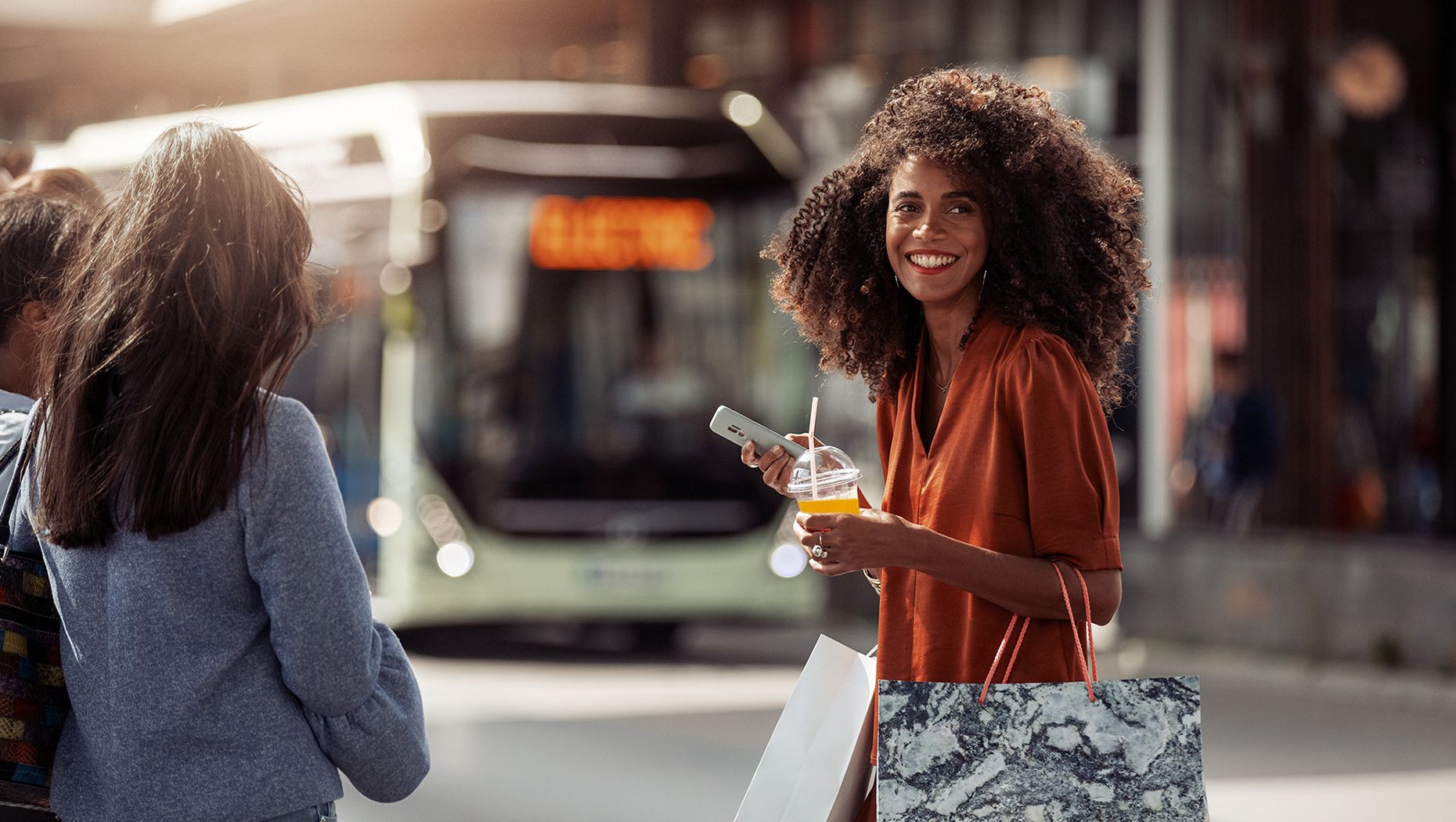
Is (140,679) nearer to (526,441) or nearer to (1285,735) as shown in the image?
(1285,735)

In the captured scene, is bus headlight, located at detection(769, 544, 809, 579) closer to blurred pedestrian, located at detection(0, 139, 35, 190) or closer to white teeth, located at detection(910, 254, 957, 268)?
blurred pedestrian, located at detection(0, 139, 35, 190)

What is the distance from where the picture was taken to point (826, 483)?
9.01 ft

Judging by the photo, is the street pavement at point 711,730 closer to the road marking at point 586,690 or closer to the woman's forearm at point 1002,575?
the road marking at point 586,690

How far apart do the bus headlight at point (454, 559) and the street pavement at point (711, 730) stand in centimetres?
61

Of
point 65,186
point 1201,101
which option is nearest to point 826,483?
point 65,186

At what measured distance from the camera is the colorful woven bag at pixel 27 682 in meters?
2.63

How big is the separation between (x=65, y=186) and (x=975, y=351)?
5.67 ft

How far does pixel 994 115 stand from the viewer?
2.86 metres

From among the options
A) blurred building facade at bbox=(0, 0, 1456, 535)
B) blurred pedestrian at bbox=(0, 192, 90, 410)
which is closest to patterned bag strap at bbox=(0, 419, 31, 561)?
blurred pedestrian at bbox=(0, 192, 90, 410)

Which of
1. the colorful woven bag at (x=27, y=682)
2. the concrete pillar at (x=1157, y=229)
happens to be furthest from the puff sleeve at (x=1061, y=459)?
the concrete pillar at (x=1157, y=229)

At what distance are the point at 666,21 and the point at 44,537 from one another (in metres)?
13.4

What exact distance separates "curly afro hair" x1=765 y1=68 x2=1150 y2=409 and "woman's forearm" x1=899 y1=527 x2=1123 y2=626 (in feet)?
1.22

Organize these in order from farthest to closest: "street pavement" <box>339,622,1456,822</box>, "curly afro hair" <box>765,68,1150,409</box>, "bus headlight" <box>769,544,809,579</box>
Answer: "bus headlight" <box>769,544,809,579</box>
"street pavement" <box>339,622,1456,822</box>
"curly afro hair" <box>765,68,1150,409</box>

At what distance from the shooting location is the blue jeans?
2527 mm
